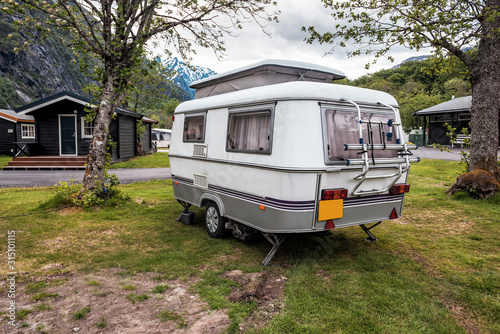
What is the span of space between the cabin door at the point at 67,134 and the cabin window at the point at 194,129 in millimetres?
15023

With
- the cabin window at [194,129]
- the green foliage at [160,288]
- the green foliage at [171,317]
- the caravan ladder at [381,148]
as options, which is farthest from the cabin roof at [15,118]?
the caravan ladder at [381,148]

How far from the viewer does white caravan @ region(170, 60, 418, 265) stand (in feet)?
14.0

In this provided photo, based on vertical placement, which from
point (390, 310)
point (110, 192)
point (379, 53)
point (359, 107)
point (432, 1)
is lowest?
point (390, 310)

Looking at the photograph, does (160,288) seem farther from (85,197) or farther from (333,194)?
(85,197)

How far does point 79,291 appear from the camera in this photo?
13.1ft

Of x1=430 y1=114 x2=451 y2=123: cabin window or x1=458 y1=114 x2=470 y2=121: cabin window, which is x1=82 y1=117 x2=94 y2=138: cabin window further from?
x1=430 y1=114 x2=451 y2=123: cabin window

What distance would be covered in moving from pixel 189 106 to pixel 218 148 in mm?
1550

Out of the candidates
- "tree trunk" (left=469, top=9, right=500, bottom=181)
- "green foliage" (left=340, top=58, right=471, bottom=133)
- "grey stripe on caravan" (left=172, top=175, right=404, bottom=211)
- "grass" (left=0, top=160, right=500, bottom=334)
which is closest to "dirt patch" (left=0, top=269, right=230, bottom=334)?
"grass" (left=0, top=160, right=500, bottom=334)

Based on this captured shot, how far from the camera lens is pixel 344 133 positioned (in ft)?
14.9

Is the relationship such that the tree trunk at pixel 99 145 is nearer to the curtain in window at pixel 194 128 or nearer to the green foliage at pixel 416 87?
the curtain in window at pixel 194 128

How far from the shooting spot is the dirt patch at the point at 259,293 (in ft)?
11.0

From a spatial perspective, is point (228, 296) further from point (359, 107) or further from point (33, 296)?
point (359, 107)

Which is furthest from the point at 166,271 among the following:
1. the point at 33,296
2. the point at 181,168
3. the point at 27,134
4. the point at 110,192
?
the point at 27,134

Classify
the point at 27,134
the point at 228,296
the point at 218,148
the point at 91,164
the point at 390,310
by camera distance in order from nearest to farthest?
the point at 390,310
the point at 228,296
the point at 218,148
the point at 91,164
the point at 27,134
